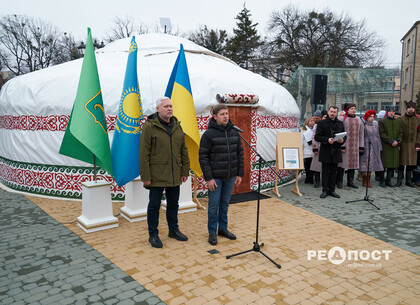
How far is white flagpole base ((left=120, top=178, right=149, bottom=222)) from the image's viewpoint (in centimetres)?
454

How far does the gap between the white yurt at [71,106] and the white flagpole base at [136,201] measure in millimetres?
1059

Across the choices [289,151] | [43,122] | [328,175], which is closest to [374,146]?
[328,175]

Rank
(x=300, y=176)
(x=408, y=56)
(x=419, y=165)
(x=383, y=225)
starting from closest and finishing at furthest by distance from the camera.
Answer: (x=383, y=225) → (x=419, y=165) → (x=300, y=176) → (x=408, y=56)

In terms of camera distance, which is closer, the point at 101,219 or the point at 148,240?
the point at 148,240

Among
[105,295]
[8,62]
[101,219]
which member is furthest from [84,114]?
[8,62]

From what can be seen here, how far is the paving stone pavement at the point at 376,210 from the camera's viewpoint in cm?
414

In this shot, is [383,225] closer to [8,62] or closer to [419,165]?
[419,165]

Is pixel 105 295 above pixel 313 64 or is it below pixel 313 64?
below

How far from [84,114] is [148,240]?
69.1 inches

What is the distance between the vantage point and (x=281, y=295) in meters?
2.68

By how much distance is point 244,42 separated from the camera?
29.0 metres

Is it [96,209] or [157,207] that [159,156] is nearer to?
[157,207]

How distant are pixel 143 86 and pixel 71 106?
4.12ft

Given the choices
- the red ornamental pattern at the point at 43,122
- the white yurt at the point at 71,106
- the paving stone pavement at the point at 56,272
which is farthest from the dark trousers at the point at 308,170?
the paving stone pavement at the point at 56,272
